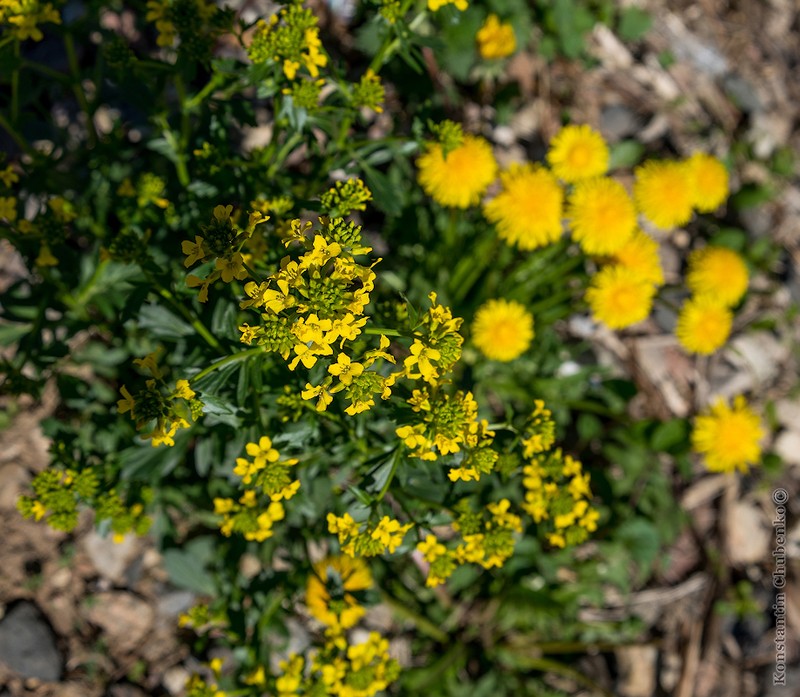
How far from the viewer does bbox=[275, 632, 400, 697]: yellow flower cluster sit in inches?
123

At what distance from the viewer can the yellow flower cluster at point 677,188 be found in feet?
15.0

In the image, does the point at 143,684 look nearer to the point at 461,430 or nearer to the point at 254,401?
the point at 254,401

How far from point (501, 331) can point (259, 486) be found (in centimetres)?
180

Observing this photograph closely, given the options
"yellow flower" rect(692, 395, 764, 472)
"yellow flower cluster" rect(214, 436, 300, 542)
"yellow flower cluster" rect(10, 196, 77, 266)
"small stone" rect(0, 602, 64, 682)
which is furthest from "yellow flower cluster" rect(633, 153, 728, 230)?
"small stone" rect(0, 602, 64, 682)

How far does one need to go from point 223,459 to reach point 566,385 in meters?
2.34

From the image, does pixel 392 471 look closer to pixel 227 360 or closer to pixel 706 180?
pixel 227 360

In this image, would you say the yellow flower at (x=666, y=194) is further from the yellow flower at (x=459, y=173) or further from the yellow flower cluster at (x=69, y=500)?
the yellow flower cluster at (x=69, y=500)

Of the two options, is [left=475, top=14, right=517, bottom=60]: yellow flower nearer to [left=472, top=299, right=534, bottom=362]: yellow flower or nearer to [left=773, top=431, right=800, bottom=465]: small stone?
[left=472, top=299, right=534, bottom=362]: yellow flower

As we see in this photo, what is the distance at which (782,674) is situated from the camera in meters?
4.99

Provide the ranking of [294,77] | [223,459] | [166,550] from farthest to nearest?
[166,550]
[223,459]
[294,77]

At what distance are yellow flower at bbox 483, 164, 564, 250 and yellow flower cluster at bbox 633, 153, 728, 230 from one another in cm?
74

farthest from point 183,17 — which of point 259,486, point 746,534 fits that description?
point 746,534

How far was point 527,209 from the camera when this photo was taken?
4.11 metres

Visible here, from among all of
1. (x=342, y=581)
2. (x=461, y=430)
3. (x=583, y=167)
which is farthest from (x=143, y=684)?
(x=583, y=167)
